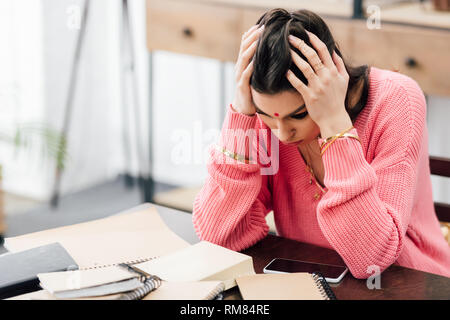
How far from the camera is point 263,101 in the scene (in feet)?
3.38

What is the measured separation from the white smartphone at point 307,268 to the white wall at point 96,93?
206cm

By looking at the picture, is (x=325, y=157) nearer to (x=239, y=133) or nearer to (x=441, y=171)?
(x=239, y=133)

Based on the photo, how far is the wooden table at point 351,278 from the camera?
0.92m

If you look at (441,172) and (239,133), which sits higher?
(239,133)

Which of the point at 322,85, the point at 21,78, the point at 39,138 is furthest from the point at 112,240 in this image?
the point at 21,78

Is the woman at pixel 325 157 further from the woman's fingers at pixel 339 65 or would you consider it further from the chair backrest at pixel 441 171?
the chair backrest at pixel 441 171

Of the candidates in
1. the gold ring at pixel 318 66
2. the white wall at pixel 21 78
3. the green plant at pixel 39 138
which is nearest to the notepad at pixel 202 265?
the gold ring at pixel 318 66

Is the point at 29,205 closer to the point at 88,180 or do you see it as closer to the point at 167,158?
the point at 88,180

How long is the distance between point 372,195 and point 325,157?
0.10 meters

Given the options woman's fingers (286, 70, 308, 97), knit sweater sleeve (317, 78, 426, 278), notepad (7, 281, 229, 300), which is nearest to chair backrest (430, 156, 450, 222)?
knit sweater sleeve (317, 78, 426, 278)

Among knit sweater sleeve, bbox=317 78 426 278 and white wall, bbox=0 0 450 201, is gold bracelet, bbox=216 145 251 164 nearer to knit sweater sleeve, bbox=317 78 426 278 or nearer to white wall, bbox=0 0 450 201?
knit sweater sleeve, bbox=317 78 426 278

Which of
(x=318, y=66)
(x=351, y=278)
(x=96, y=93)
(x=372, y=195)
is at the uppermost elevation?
(x=318, y=66)

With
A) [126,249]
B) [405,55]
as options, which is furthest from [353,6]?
[126,249]

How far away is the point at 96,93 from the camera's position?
10.8 feet
